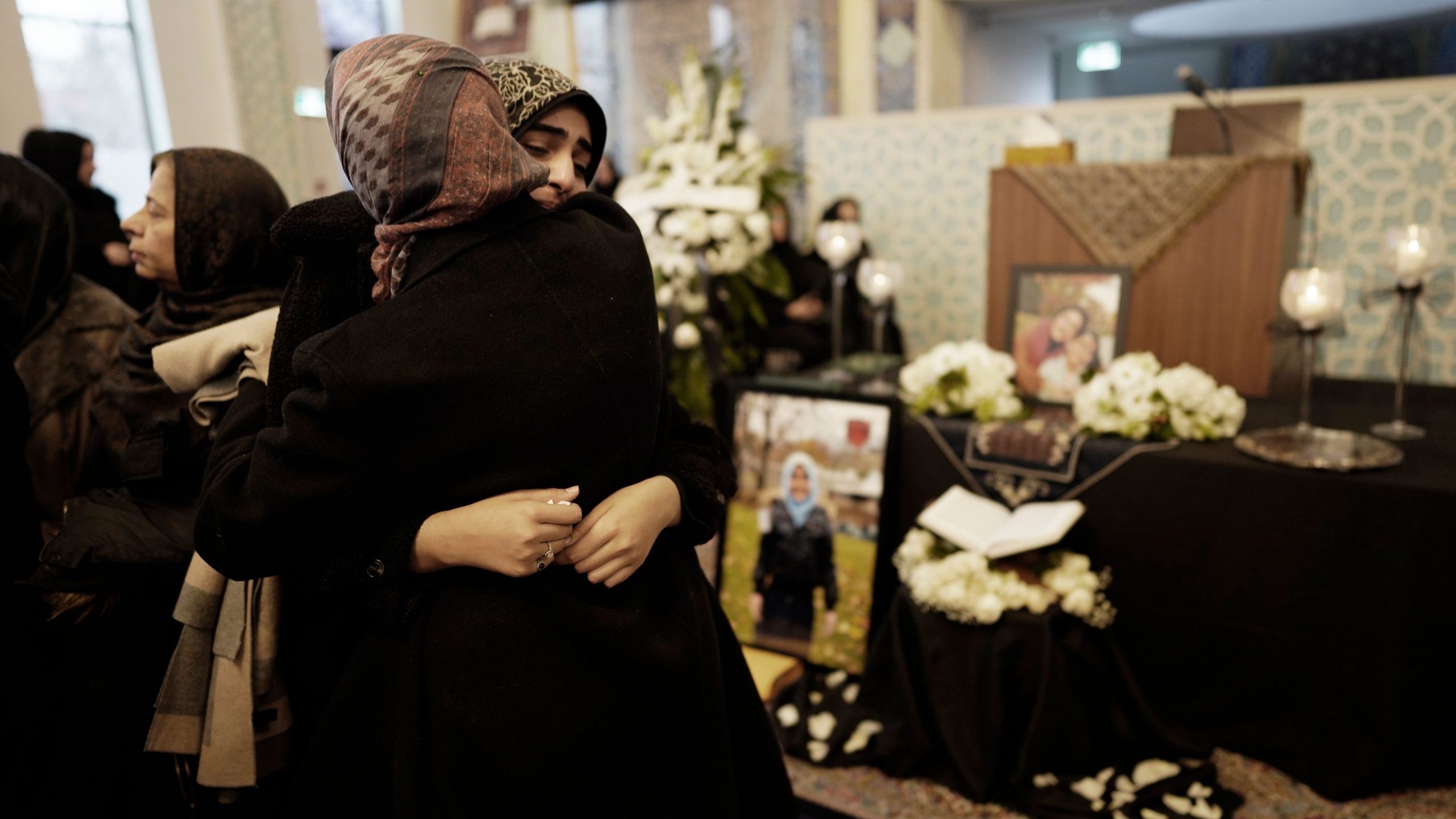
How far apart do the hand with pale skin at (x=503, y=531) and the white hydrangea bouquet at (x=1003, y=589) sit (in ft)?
4.50

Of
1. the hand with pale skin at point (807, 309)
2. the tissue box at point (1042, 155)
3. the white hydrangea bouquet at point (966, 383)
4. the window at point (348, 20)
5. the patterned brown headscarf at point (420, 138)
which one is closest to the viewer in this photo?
the patterned brown headscarf at point (420, 138)

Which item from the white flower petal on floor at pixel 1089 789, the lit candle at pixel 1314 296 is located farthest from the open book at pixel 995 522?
the lit candle at pixel 1314 296

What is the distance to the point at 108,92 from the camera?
488 cm

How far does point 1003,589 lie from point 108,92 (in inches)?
196

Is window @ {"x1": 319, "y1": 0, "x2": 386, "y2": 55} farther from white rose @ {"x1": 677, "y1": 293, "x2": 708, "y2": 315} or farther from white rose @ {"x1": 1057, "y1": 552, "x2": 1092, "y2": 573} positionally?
white rose @ {"x1": 1057, "y1": 552, "x2": 1092, "y2": 573}

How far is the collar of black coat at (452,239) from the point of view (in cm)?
95

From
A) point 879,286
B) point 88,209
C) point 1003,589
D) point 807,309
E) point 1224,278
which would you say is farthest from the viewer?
point 807,309

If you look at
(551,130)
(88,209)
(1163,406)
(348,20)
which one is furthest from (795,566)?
(348,20)

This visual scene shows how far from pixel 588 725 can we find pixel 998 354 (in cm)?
181

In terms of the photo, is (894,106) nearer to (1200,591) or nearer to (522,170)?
(1200,591)

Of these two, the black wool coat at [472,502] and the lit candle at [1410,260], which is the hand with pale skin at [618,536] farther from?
the lit candle at [1410,260]

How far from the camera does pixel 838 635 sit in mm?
2625

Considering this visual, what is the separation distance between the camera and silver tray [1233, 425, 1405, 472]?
202cm

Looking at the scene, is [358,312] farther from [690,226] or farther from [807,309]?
[807,309]
